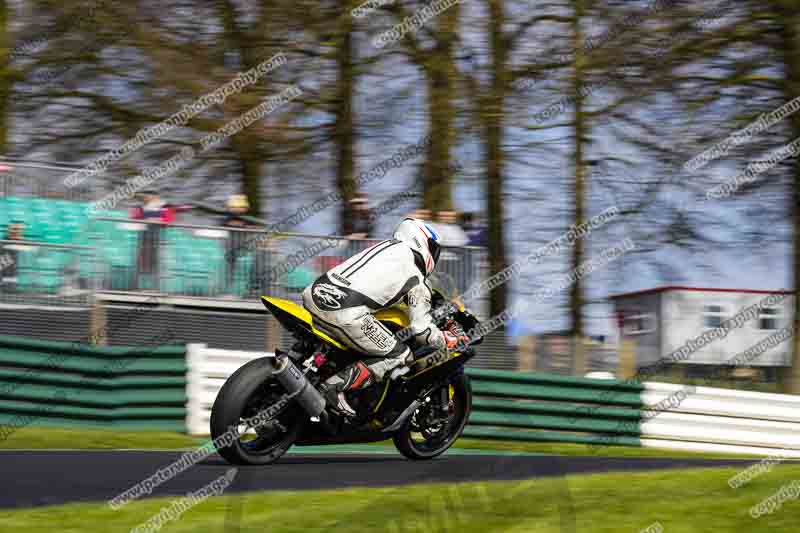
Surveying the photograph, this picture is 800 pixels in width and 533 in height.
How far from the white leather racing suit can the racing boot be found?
0.09 meters

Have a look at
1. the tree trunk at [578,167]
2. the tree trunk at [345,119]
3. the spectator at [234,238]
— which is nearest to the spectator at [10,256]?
the spectator at [234,238]

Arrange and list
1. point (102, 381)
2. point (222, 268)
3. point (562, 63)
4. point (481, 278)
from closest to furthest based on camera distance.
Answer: point (102, 381) < point (222, 268) < point (481, 278) < point (562, 63)

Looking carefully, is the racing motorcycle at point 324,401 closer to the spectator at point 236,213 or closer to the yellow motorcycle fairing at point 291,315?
the yellow motorcycle fairing at point 291,315

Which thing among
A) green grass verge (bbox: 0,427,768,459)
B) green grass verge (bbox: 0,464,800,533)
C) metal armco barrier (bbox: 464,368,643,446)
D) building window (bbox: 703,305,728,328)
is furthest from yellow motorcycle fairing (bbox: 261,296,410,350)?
building window (bbox: 703,305,728,328)

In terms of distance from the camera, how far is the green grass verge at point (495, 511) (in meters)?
3.52

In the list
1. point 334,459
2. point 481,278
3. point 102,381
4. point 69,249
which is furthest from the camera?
point 481,278

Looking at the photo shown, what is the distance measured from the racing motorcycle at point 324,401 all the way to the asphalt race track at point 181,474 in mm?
207

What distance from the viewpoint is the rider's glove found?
27.8 ft

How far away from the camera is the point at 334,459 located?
9.05 meters

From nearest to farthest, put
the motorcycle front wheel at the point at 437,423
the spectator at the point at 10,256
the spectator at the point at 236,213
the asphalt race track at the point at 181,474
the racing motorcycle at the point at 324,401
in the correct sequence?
the asphalt race track at the point at 181,474 → the racing motorcycle at the point at 324,401 → the motorcycle front wheel at the point at 437,423 → the spectator at the point at 10,256 → the spectator at the point at 236,213

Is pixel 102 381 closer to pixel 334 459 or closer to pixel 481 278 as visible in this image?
pixel 334 459

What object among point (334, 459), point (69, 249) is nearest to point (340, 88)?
Result: point (69, 249)

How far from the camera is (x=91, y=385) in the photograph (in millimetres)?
11555

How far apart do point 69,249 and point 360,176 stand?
493 cm
